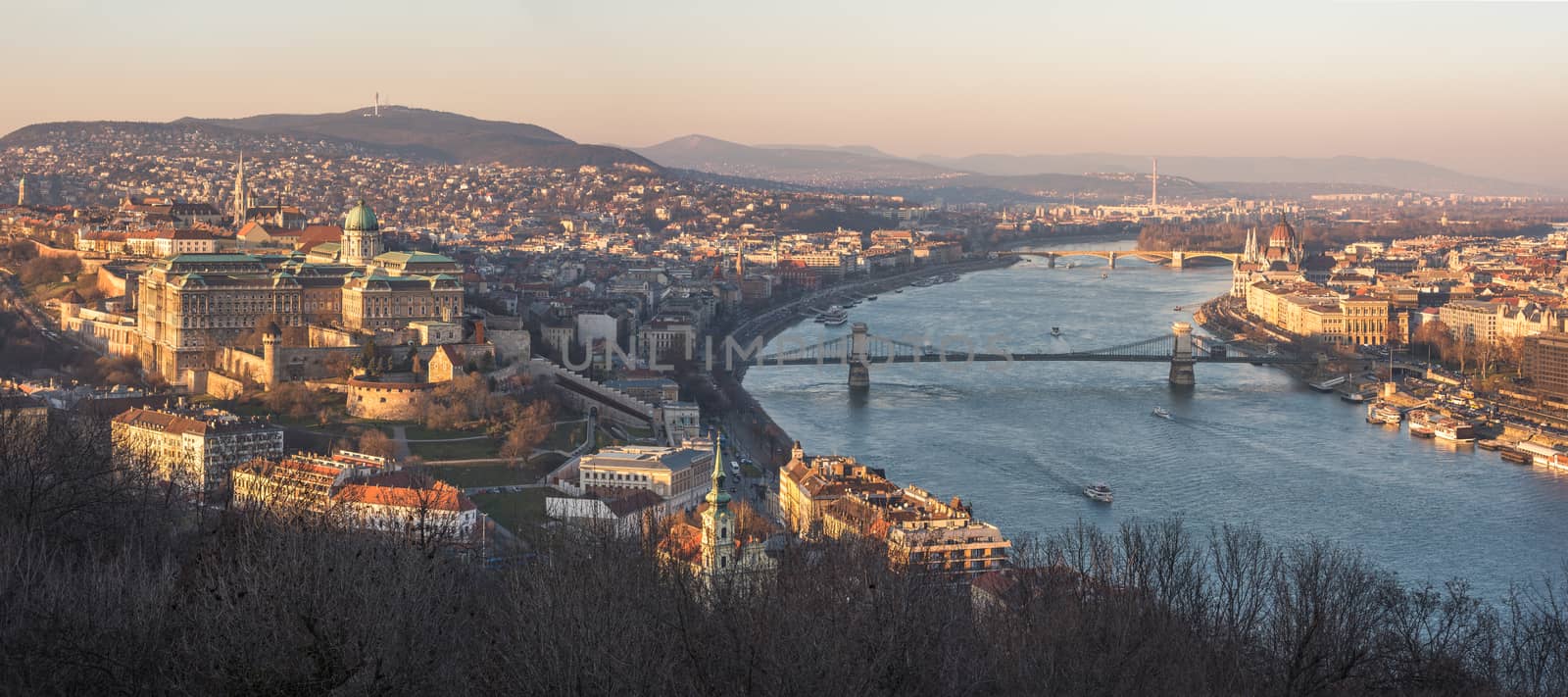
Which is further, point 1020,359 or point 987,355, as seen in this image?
point 987,355

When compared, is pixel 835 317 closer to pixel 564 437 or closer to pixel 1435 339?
pixel 1435 339

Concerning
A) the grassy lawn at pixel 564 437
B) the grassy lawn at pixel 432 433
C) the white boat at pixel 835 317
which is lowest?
the white boat at pixel 835 317

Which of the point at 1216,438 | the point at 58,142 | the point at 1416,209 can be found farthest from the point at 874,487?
the point at 1416,209

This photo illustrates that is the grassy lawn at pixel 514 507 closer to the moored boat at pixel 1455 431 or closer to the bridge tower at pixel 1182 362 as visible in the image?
the moored boat at pixel 1455 431

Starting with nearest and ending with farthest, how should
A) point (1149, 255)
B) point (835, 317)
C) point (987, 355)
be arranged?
point (987, 355) → point (835, 317) → point (1149, 255)

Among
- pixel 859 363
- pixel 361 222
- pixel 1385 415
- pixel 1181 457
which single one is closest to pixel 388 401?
pixel 361 222

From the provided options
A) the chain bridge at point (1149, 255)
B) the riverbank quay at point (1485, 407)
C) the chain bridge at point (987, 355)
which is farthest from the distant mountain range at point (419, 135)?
the riverbank quay at point (1485, 407)

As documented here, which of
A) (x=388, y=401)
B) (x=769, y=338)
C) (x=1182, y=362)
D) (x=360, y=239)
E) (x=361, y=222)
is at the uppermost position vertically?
(x=361, y=222)

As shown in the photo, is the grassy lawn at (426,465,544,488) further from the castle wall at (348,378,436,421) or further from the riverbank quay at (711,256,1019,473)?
the riverbank quay at (711,256,1019,473)
